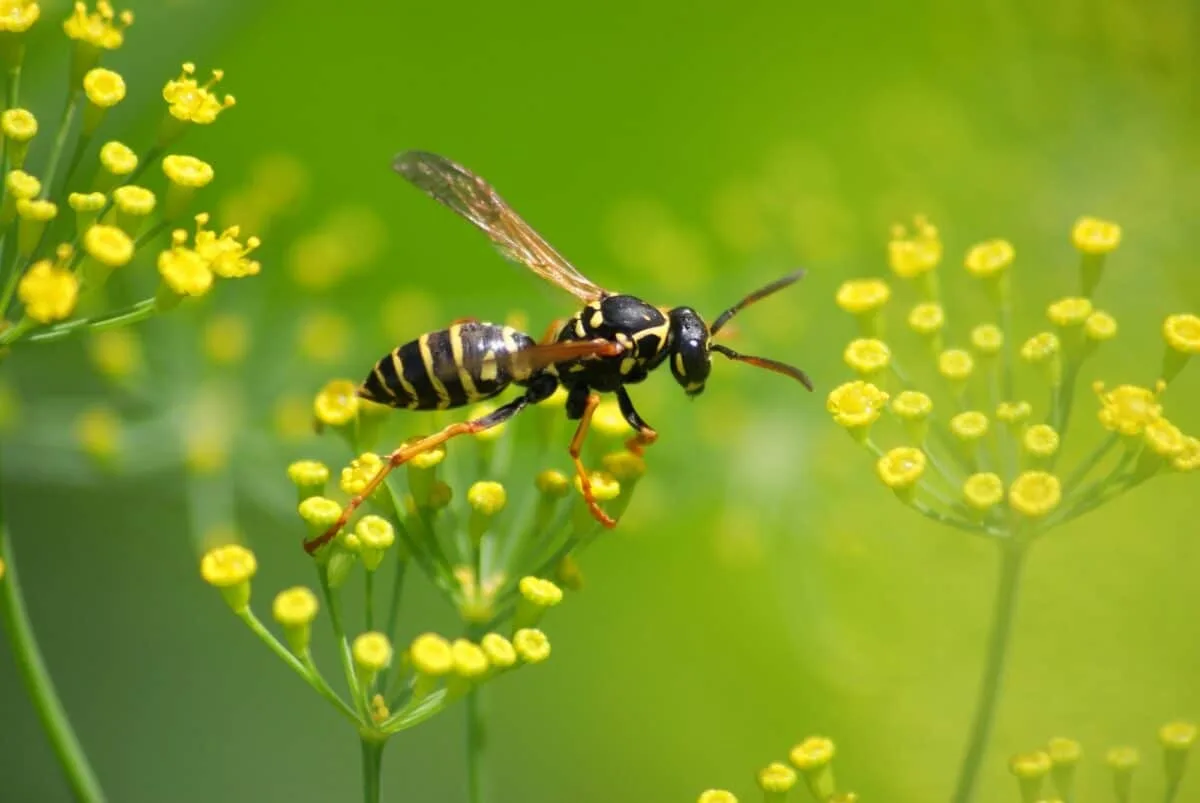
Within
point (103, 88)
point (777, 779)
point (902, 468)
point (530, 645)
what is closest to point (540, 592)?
point (530, 645)

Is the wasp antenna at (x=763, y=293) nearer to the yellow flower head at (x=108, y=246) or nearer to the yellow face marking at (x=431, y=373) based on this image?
the yellow face marking at (x=431, y=373)

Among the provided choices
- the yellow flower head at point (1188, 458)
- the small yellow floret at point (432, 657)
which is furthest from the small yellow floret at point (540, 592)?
the yellow flower head at point (1188, 458)

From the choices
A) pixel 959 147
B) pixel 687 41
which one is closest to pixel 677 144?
pixel 687 41

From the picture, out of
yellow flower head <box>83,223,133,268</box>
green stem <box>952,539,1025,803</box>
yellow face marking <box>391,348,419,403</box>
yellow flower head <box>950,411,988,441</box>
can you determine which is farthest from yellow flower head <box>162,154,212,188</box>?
green stem <box>952,539,1025,803</box>

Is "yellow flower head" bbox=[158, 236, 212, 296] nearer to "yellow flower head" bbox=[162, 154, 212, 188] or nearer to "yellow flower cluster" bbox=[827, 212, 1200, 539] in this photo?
"yellow flower head" bbox=[162, 154, 212, 188]

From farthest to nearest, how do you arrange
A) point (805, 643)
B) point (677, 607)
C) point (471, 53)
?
point (471, 53)
point (677, 607)
point (805, 643)

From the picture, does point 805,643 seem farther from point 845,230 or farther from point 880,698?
point 845,230
